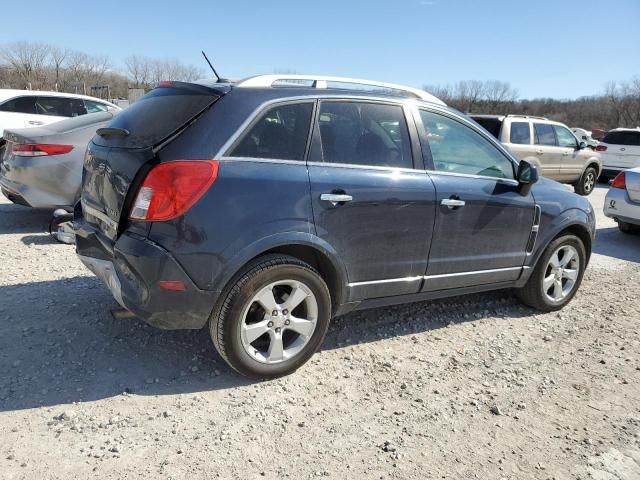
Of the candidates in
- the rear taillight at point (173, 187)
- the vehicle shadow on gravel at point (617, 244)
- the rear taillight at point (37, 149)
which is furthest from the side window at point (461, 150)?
the rear taillight at point (37, 149)

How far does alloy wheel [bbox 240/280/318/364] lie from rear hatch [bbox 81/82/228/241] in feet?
3.07

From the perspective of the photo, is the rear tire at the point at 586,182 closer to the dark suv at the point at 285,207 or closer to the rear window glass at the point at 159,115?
the dark suv at the point at 285,207

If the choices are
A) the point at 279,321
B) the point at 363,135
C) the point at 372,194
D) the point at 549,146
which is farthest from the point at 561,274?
the point at 549,146

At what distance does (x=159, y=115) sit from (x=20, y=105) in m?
8.23

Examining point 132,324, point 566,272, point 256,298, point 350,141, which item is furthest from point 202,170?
point 566,272

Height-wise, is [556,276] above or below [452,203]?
below

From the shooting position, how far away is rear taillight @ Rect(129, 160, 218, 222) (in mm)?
2697

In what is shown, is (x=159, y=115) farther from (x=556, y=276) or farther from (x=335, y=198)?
(x=556, y=276)

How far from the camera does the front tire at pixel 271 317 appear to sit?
2.91m

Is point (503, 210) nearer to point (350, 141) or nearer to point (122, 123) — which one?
point (350, 141)

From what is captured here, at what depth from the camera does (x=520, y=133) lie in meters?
11.2

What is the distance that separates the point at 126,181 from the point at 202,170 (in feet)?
1.60

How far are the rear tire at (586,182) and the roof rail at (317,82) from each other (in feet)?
35.4

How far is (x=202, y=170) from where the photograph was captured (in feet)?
9.00
